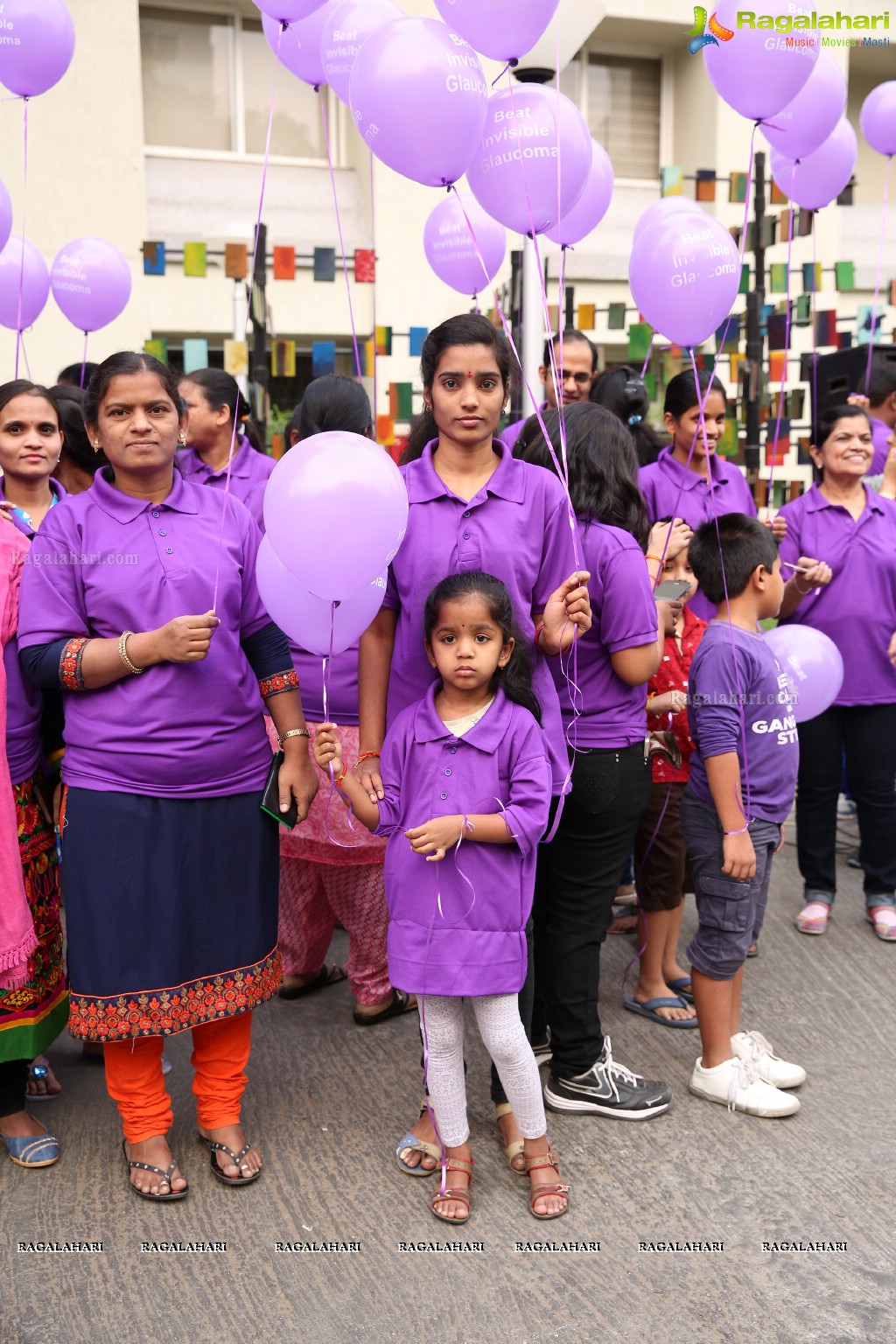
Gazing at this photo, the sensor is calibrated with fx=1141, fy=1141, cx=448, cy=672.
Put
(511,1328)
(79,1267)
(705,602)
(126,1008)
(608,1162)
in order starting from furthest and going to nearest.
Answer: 1. (705,602)
2. (608,1162)
3. (126,1008)
4. (79,1267)
5. (511,1328)

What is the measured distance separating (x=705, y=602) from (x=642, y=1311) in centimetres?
203

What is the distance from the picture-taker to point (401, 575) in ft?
8.07

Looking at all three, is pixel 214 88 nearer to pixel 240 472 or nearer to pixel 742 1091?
pixel 240 472

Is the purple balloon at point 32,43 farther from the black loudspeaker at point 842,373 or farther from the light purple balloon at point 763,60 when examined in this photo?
the black loudspeaker at point 842,373

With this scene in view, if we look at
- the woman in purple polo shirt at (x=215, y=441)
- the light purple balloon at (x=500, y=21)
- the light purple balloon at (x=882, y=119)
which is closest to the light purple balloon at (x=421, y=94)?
the light purple balloon at (x=500, y=21)

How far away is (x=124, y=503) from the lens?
96.4 inches

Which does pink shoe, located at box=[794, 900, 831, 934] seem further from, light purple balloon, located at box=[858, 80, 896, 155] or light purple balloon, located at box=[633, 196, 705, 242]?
light purple balloon, located at box=[858, 80, 896, 155]

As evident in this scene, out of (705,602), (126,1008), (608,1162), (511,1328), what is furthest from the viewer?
(705,602)

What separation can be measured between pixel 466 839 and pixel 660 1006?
134 centimetres

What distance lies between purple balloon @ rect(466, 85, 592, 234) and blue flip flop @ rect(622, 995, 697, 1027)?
214 centimetres

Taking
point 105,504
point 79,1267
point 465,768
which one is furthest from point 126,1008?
point 105,504

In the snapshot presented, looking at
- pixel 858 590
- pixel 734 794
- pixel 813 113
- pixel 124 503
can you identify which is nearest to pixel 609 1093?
pixel 734 794

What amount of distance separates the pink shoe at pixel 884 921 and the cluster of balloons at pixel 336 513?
2.49m

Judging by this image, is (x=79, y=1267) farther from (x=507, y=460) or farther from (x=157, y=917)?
(x=507, y=460)
